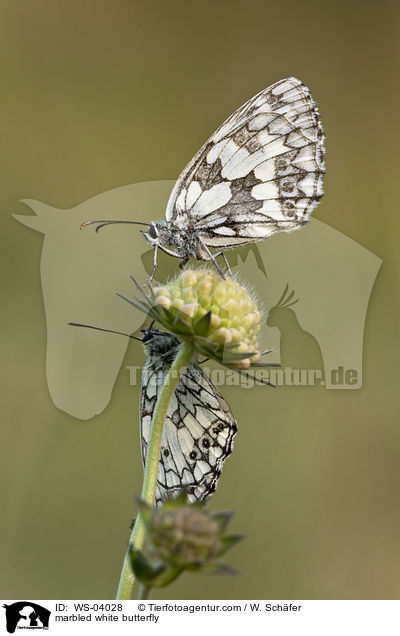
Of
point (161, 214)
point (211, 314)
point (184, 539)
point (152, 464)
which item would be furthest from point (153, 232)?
point (161, 214)

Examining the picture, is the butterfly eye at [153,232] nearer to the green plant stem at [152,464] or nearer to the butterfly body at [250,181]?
the butterfly body at [250,181]

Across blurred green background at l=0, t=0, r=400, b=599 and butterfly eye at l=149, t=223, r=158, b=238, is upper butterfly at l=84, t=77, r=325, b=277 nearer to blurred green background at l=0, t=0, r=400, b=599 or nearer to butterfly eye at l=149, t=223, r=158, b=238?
butterfly eye at l=149, t=223, r=158, b=238

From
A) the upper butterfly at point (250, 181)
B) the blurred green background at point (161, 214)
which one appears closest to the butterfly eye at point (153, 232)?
the upper butterfly at point (250, 181)

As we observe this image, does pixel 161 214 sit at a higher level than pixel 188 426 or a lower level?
higher

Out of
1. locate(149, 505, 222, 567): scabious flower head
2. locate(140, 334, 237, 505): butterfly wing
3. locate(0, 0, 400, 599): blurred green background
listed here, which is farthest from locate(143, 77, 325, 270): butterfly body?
locate(0, 0, 400, 599): blurred green background

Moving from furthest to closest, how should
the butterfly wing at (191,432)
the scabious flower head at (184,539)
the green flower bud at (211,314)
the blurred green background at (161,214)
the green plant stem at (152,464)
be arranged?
the blurred green background at (161,214) → the butterfly wing at (191,432) → the green flower bud at (211,314) → the green plant stem at (152,464) → the scabious flower head at (184,539)

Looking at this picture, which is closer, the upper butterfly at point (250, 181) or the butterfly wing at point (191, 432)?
the butterfly wing at point (191, 432)
